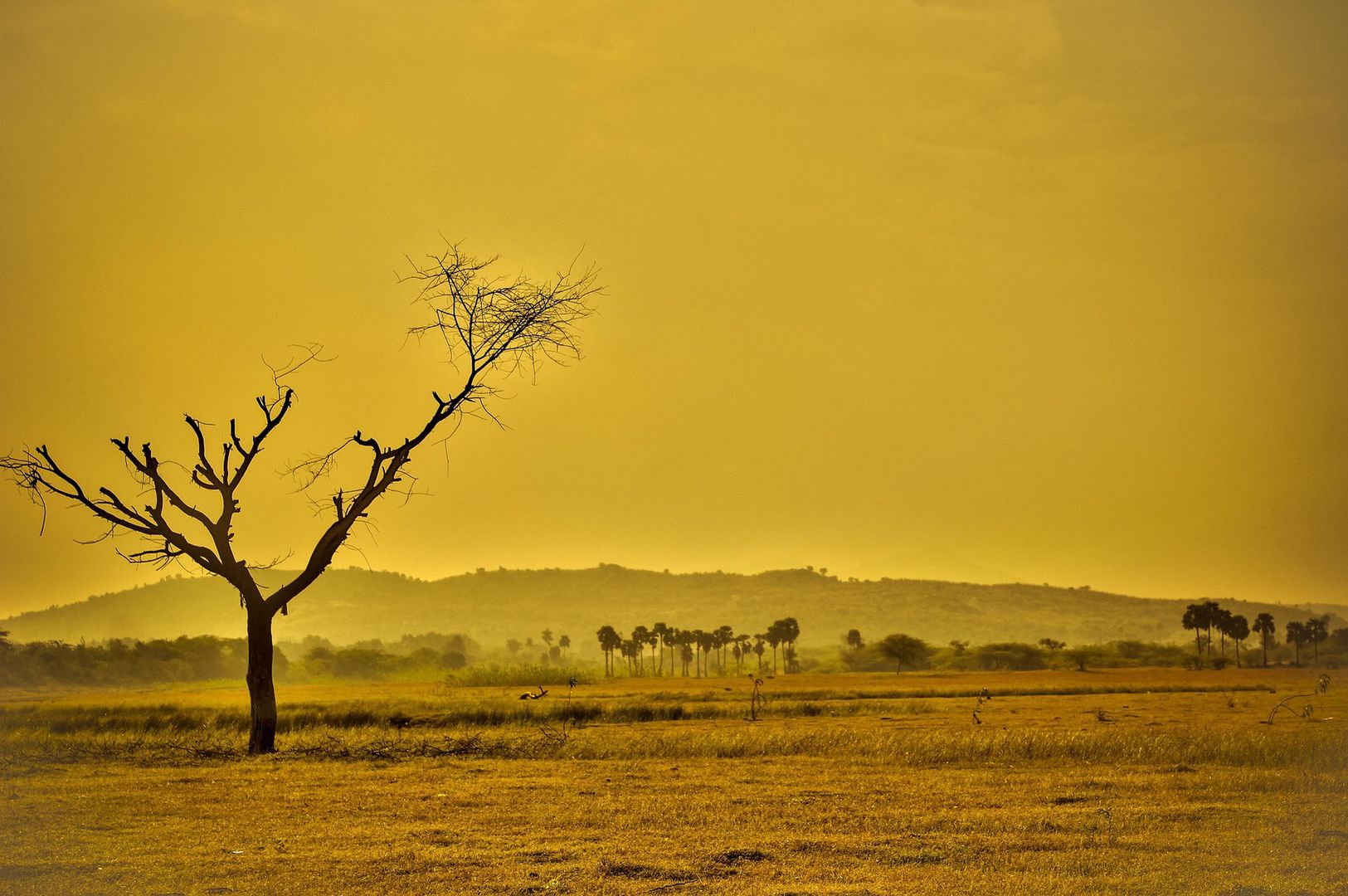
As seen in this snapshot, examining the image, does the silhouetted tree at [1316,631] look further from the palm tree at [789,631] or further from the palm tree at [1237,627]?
the palm tree at [789,631]

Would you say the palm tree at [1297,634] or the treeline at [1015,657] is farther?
the treeline at [1015,657]

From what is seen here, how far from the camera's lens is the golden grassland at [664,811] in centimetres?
1165

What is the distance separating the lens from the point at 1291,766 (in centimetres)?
2045

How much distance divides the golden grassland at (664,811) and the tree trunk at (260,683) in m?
0.76

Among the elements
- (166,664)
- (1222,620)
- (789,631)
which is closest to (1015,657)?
(1222,620)

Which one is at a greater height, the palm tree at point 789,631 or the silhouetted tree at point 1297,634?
the palm tree at point 789,631

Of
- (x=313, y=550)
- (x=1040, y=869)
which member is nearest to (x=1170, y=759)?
(x=1040, y=869)

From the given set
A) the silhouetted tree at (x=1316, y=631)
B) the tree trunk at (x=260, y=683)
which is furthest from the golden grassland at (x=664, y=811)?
the silhouetted tree at (x=1316, y=631)

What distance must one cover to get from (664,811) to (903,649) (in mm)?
103888

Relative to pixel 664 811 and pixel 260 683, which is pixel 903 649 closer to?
pixel 260 683

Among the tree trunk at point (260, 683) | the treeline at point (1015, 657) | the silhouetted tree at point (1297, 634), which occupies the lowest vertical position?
the treeline at point (1015, 657)

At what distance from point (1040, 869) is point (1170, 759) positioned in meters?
11.2

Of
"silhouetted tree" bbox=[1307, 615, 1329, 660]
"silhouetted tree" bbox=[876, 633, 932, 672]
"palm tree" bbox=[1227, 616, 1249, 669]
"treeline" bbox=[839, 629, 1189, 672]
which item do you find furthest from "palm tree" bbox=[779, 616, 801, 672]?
"silhouetted tree" bbox=[1307, 615, 1329, 660]

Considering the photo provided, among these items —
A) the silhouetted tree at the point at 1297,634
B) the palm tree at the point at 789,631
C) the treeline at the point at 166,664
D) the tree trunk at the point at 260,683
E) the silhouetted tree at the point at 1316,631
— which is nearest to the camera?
the tree trunk at the point at 260,683
